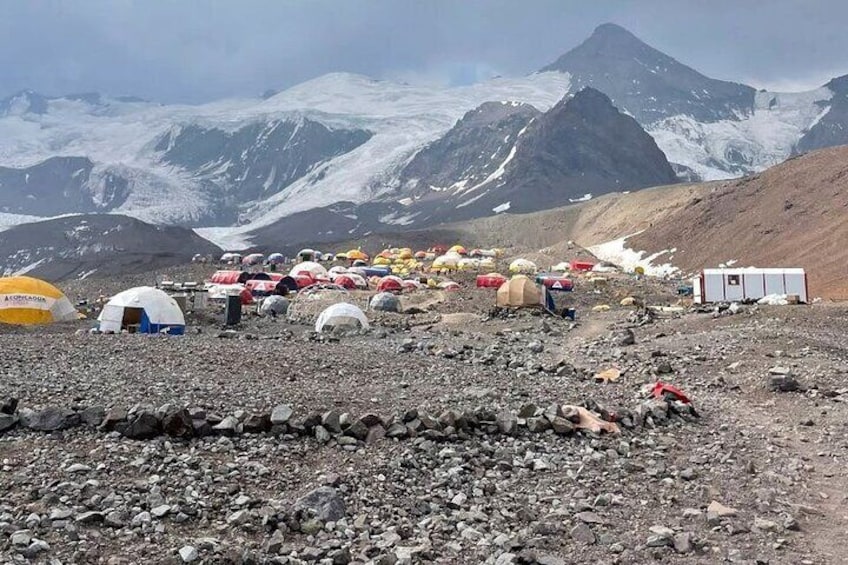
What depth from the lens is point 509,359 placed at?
21375 millimetres

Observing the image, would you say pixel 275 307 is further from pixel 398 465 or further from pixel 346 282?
pixel 398 465

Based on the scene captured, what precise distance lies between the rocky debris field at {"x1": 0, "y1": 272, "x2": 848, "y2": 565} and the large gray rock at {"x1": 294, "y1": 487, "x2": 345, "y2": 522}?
2 centimetres

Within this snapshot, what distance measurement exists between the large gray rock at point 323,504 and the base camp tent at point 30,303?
28347mm

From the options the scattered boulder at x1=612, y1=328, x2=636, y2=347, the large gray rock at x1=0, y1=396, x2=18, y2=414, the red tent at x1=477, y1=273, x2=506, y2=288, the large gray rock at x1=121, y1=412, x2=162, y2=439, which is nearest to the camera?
the large gray rock at x1=121, y1=412, x2=162, y2=439

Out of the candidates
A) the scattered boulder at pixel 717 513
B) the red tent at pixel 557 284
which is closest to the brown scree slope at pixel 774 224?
the red tent at pixel 557 284

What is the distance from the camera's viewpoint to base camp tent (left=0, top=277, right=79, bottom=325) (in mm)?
32331

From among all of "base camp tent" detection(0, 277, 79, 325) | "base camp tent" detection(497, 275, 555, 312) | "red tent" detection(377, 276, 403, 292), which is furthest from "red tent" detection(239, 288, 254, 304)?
"base camp tent" detection(497, 275, 555, 312)

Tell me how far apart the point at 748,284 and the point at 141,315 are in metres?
32.6

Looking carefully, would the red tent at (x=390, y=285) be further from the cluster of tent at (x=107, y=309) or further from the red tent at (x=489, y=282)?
the cluster of tent at (x=107, y=309)

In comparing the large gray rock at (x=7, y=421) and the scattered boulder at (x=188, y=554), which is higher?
the large gray rock at (x=7, y=421)

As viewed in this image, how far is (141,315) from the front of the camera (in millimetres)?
30047

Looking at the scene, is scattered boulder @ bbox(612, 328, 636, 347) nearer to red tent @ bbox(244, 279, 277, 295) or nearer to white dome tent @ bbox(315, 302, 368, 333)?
white dome tent @ bbox(315, 302, 368, 333)

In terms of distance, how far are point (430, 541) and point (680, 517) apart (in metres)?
3.04

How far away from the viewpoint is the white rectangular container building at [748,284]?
42125mm
